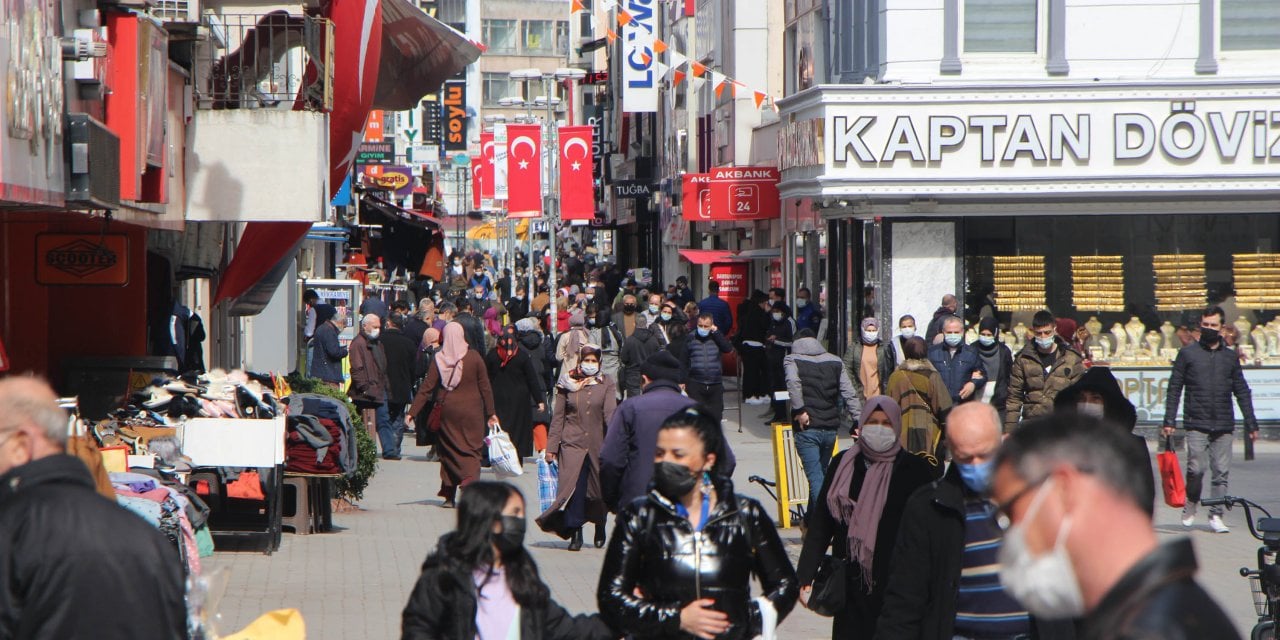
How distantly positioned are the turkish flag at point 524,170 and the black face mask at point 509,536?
73.4ft

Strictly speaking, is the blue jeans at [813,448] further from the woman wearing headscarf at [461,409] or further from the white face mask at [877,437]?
the white face mask at [877,437]

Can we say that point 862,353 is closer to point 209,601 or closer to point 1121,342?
point 1121,342

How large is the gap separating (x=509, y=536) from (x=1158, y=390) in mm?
17342

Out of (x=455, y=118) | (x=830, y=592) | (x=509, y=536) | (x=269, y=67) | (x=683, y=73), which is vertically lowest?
(x=830, y=592)

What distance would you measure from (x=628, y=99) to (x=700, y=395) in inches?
805

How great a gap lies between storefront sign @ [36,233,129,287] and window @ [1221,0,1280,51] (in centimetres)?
1553

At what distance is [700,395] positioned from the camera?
19859 millimetres

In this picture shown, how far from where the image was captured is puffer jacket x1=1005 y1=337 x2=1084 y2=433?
13.5 metres

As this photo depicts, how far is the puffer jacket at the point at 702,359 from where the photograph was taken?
19.9 m

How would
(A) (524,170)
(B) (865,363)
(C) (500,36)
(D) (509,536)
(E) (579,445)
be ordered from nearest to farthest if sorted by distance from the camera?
(D) (509,536), (E) (579,445), (B) (865,363), (A) (524,170), (C) (500,36)

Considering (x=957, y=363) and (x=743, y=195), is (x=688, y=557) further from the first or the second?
(x=743, y=195)

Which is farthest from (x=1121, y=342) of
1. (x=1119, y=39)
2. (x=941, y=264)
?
(x=1119, y=39)

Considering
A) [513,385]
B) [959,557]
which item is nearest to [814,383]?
[513,385]

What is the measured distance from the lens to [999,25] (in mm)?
21562
